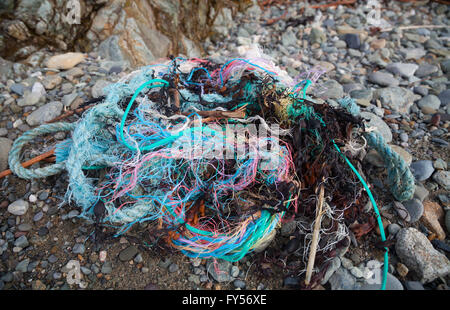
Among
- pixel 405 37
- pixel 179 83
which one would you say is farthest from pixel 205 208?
pixel 405 37

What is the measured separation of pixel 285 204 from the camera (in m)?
2.15

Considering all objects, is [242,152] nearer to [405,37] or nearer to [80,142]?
[80,142]

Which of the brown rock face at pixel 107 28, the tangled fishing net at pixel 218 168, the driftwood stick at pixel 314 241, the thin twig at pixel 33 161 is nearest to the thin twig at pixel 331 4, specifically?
the brown rock face at pixel 107 28

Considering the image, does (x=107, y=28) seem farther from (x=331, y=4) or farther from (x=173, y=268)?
(x=331, y=4)

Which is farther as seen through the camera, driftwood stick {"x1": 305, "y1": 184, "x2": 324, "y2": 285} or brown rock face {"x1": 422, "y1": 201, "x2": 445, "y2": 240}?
brown rock face {"x1": 422, "y1": 201, "x2": 445, "y2": 240}

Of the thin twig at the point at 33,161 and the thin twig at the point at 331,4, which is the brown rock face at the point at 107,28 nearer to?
the thin twig at the point at 33,161

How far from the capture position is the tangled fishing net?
82.5 inches

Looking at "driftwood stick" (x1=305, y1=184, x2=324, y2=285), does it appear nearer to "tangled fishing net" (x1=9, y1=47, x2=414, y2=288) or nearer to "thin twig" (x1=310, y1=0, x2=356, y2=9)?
"tangled fishing net" (x1=9, y1=47, x2=414, y2=288)

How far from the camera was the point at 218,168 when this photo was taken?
2252 mm

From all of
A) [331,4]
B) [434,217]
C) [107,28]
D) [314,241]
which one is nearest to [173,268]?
[314,241]

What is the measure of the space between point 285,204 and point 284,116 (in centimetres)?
78

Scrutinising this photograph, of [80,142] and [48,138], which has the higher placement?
[80,142]

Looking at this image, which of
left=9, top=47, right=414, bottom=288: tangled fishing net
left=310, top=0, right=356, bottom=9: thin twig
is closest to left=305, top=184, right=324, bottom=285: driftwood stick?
left=9, top=47, right=414, bottom=288: tangled fishing net

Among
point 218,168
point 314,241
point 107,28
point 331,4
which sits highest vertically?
point 107,28
